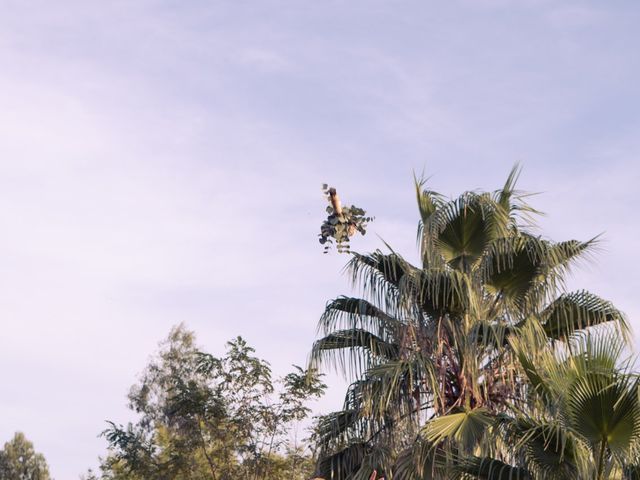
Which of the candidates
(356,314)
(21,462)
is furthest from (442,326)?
(21,462)

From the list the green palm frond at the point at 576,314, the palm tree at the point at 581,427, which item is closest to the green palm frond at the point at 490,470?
the palm tree at the point at 581,427

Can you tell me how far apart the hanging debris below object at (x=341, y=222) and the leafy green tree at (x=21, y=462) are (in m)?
→ 37.9

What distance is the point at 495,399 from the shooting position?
49.9 feet

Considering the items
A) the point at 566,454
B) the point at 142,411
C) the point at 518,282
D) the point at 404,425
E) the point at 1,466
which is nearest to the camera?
the point at 566,454

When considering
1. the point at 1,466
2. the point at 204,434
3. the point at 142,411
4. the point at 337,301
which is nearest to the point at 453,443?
the point at 337,301

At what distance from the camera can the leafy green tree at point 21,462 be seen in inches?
1885

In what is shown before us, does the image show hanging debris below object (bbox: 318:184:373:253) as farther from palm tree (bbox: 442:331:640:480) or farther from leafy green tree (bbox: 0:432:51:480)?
leafy green tree (bbox: 0:432:51:480)

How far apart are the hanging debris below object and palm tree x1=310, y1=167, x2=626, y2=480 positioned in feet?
6.02

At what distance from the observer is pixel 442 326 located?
15375 millimetres

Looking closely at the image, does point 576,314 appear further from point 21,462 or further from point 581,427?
point 21,462

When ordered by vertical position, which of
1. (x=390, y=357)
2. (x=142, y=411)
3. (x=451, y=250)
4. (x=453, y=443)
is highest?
(x=142, y=411)

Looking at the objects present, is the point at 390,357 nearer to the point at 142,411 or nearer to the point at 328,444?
the point at 328,444

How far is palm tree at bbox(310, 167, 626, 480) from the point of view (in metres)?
14.6

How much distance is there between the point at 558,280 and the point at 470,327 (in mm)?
1786
